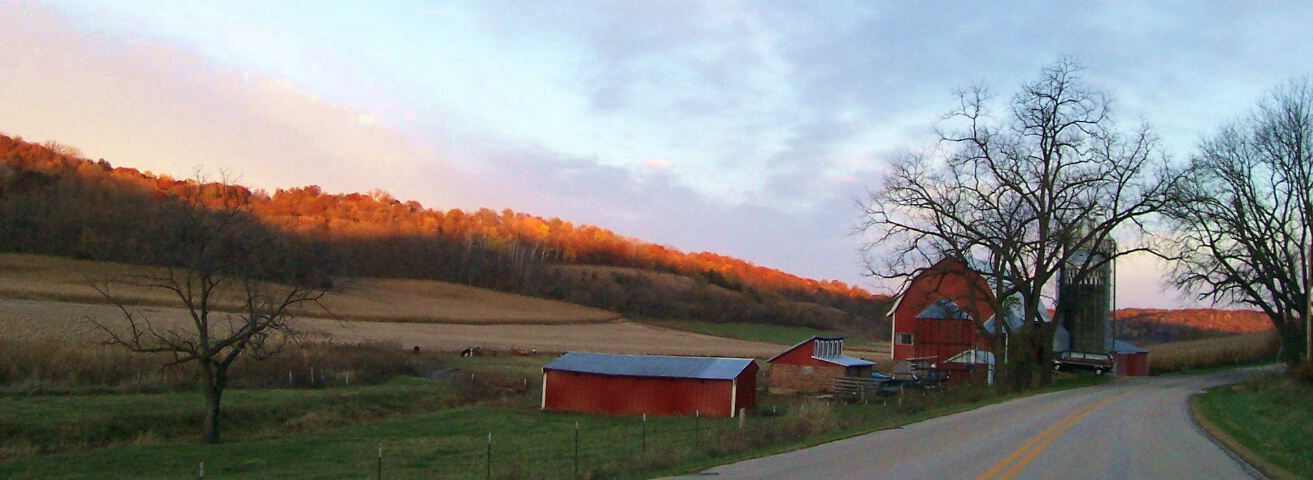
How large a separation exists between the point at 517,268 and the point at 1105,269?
82.6m

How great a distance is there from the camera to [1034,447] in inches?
584

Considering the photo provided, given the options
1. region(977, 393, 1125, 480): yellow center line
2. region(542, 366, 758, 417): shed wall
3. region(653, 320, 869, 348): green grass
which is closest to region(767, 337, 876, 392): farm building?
region(542, 366, 758, 417): shed wall

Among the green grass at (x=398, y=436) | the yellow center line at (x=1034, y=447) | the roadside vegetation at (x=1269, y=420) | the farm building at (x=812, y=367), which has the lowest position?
the green grass at (x=398, y=436)

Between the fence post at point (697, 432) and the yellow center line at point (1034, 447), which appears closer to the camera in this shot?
the yellow center line at point (1034, 447)

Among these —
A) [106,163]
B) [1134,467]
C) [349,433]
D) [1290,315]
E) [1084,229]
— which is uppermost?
[106,163]

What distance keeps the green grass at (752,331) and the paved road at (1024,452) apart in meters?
70.0

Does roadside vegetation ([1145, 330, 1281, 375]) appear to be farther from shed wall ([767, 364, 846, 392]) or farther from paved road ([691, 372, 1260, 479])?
paved road ([691, 372, 1260, 479])

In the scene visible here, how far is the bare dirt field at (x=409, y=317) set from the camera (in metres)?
47.9

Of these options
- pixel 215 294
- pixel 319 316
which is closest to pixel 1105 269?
pixel 319 316

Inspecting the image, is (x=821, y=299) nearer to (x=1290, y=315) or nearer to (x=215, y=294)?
(x=215, y=294)

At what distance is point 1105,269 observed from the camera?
151 feet

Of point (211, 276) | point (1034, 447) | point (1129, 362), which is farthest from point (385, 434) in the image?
point (1129, 362)

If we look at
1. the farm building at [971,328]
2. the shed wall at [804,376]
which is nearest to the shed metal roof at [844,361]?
the shed wall at [804,376]

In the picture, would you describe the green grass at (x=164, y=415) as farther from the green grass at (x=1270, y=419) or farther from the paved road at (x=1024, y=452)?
the green grass at (x=1270, y=419)
